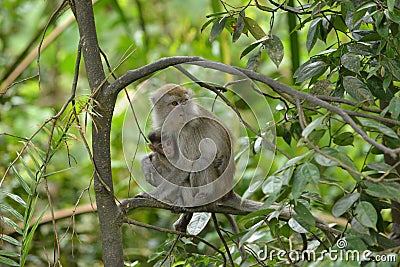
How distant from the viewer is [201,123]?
128 centimetres

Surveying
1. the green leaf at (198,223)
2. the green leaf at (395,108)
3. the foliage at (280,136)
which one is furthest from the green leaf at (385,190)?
the green leaf at (198,223)

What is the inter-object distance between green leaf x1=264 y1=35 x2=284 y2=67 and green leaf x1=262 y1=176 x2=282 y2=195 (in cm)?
31

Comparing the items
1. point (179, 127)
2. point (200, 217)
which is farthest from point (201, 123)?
point (200, 217)

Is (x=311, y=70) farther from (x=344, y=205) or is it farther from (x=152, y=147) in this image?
(x=152, y=147)

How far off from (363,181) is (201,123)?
23.5 inches

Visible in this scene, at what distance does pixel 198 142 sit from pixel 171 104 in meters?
0.10

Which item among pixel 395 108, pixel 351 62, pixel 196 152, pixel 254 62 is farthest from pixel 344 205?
pixel 196 152

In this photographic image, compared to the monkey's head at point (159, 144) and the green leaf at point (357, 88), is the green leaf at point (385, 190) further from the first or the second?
the monkey's head at point (159, 144)

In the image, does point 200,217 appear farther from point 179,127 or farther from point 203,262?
point 179,127

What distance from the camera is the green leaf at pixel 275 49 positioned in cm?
97

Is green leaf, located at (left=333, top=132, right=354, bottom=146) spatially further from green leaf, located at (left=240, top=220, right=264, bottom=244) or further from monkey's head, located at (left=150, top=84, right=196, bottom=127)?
monkey's head, located at (left=150, top=84, right=196, bottom=127)

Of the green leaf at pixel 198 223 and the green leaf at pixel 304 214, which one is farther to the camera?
the green leaf at pixel 198 223

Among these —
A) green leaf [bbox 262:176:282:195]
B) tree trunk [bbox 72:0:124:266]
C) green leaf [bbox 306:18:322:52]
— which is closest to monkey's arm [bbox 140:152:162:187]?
tree trunk [bbox 72:0:124:266]

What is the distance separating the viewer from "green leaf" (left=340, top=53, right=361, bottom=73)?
2.91 feet
